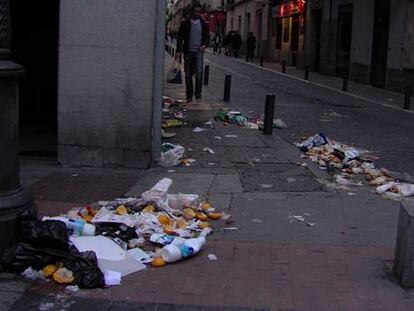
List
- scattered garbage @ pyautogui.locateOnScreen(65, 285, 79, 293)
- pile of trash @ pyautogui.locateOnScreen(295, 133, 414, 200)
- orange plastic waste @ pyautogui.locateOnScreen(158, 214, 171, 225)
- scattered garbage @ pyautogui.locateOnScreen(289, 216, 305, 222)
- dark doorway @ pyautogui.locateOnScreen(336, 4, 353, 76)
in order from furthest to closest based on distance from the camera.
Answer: dark doorway @ pyautogui.locateOnScreen(336, 4, 353, 76) < pile of trash @ pyautogui.locateOnScreen(295, 133, 414, 200) < scattered garbage @ pyautogui.locateOnScreen(289, 216, 305, 222) < orange plastic waste @ pyautogui.locateOnScreen(158, 214, 171, 225) < scattered garbage @ pyautogui.locateOnScreen(65, 285, 79, 293)

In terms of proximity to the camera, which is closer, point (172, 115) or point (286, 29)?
point (172, 115)

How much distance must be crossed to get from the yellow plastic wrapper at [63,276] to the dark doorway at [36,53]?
7.38 meters

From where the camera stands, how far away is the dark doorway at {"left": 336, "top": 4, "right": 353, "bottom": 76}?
2822cm

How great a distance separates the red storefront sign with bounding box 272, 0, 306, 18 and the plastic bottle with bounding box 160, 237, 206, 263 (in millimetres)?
31891

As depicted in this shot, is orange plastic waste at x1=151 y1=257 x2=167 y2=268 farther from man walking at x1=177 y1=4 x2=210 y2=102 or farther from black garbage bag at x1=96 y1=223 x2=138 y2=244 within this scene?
man walking at x1=177 y1=4 x2=210 y2=102

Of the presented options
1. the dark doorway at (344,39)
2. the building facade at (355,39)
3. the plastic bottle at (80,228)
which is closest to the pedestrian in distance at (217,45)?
the building facade at (355,39)

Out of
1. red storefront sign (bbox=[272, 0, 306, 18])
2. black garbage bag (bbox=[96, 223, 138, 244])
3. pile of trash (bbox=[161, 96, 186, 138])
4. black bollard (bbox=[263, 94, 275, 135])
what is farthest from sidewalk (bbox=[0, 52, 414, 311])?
red storefront sign (bbox=[272, 0, 306, 18])

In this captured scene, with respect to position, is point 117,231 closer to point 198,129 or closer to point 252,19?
point 198,129

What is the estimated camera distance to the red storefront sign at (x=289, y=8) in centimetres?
3650

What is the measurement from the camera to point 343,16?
95.1 ft

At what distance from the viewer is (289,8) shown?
39875mm

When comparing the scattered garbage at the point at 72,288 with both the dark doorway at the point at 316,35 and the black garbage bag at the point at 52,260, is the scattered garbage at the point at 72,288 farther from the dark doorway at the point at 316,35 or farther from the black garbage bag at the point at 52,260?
the dark doorway at the point at 316,35

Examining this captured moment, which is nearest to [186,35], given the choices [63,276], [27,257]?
[27,257]

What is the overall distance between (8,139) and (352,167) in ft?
17.5
